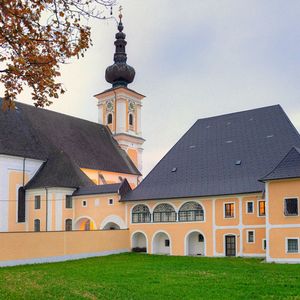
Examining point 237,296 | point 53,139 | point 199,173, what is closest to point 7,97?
point 237,296

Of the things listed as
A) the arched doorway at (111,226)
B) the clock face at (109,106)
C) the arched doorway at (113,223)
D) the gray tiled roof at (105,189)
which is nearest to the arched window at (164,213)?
the arched doorway at (113,223)

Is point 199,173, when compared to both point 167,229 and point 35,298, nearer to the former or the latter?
point 167,229

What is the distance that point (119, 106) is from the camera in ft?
202

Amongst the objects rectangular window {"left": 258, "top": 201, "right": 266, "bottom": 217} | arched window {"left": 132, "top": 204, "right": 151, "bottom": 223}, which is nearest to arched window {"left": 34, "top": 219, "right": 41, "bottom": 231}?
arched window {"left": 132, "top": 204, "right": 151, "bottom": 223}

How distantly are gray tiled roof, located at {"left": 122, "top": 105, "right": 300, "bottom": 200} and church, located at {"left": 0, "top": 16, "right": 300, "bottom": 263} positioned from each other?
8 centimetres

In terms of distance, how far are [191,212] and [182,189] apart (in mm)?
1849

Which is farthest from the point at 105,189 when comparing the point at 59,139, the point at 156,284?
the point at 156,284

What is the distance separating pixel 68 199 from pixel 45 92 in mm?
31169

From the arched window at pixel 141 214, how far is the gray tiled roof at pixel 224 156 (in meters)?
0.96

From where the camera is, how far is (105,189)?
3769 centimetres

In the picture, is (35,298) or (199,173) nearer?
(35,298)

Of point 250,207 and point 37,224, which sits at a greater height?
point 250,207

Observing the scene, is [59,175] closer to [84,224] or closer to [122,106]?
[84,224]

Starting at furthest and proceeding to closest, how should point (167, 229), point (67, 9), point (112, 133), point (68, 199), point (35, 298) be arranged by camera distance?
point (112, 133), point (68, 199), point (167, 229), point (35, 298), point (67, 9)
